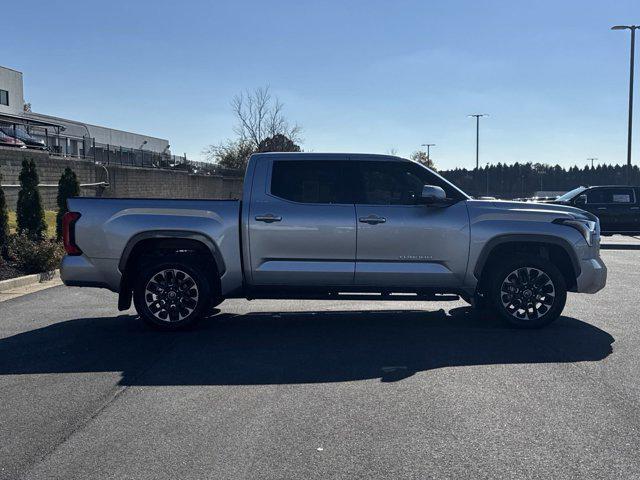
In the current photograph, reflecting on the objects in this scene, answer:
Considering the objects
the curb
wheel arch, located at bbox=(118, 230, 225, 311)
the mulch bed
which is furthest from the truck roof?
the mulch bed

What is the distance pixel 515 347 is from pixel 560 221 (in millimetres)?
1764

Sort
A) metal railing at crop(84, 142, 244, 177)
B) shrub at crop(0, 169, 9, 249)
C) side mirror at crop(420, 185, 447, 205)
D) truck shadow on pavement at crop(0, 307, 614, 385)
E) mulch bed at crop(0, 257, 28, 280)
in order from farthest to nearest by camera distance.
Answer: metal railing at crop(84, 142, 244, 177) → shrub at crop(0, 169, 9, 249) → mulch bed at crop(0, 257, 28, 280) → side mirror at crop(420, 185, 447, 205) → truck shadow on pavement at crop(0, 307, 614, 385)

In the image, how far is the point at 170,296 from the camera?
7594 millimetres

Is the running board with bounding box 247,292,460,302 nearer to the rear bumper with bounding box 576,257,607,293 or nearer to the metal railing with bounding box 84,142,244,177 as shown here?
the rear bumper with bounding box 576,257,607,293

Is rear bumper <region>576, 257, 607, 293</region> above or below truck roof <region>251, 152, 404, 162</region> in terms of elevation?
below

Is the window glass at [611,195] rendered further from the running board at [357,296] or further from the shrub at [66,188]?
the shrub at [66,188]

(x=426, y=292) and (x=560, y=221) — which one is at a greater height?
(x=560, y=221)

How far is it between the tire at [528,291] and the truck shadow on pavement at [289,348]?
0.61ft

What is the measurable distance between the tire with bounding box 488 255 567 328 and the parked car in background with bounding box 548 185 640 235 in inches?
534

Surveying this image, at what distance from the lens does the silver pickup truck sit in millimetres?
7516

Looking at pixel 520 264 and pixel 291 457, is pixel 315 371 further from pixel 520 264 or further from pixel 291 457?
pixel 520 264

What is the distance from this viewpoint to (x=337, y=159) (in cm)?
793

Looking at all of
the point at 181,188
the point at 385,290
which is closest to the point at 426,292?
the point at 385,290

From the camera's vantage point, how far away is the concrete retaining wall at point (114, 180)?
66.6ft
